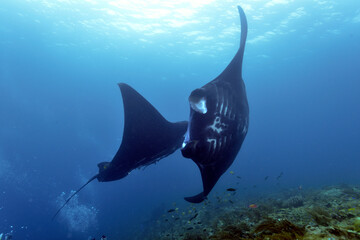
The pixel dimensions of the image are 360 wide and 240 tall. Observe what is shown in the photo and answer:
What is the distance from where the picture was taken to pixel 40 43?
143 feet

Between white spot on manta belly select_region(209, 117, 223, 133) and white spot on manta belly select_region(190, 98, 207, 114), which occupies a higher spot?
white spot on manta belly select_region(190, 98, 207, 114)

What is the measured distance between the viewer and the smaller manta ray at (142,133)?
159 inches

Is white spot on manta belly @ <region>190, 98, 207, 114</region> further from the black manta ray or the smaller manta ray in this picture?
the smaller manta ray

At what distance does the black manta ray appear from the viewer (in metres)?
2.48

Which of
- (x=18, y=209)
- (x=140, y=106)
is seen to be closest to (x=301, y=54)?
(x=140, y=106)

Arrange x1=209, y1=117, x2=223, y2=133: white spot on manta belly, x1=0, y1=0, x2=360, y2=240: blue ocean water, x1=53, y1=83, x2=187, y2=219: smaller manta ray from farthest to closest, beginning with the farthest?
x1=0, y1=0, x2=360, y2=240: blue ocean water
x1=53, y1=83, x2=187, y2=219: smaller manta ray
x1=209, y1=117, x2=223, y2=133: white spot on manta belly

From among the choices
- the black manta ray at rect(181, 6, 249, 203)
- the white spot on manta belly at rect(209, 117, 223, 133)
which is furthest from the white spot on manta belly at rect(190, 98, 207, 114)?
the white spot on manta belly at rect(209, 117, 223, 133)

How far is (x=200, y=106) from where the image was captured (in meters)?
2.43

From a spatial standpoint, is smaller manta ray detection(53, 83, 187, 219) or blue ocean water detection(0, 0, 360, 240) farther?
blue ocean water detection(0, 0, 360, 240)

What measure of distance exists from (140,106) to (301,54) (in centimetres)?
5418

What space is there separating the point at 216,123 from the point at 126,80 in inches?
2415

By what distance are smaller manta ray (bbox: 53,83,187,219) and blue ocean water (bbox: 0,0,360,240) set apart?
1614cm

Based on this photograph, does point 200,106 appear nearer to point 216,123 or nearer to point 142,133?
point 216,123

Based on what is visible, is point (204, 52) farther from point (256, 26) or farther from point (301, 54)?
point (301, 54)
